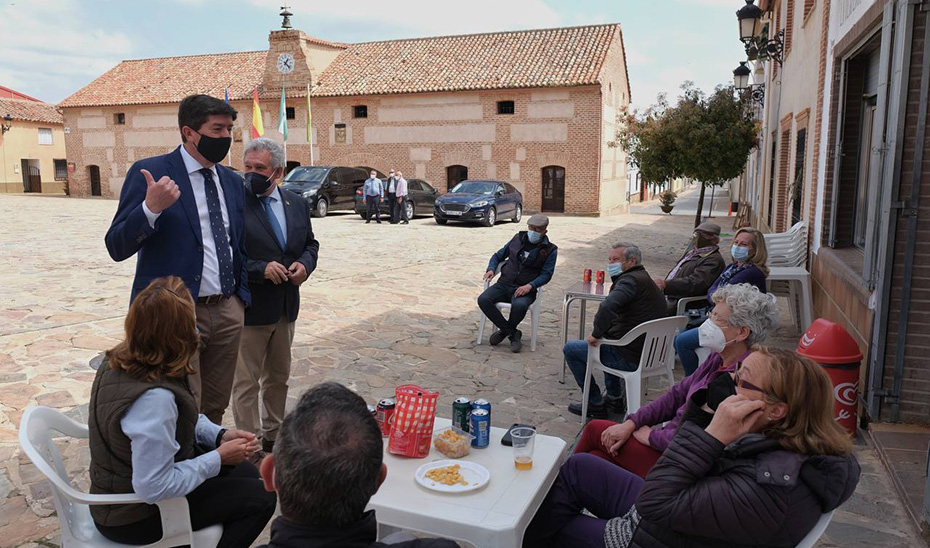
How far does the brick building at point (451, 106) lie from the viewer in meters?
28.3

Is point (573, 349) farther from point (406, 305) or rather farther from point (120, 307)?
point (120, 307)

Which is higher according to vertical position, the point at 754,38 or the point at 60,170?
the point at 754,38

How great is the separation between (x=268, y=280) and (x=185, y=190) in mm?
841

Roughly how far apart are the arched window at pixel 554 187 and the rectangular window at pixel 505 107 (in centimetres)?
281

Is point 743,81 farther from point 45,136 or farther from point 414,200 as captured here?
point 45,136

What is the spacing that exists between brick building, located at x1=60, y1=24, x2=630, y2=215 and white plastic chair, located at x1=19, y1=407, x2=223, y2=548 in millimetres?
26418

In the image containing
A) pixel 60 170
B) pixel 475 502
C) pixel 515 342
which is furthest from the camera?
pixel 60 170

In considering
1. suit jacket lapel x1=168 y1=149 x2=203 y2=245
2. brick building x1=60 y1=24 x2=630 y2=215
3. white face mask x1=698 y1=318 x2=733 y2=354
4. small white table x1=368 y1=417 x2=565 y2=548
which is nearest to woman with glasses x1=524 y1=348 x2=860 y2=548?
small white table x1=368 y1=417 x2=565 y2=548

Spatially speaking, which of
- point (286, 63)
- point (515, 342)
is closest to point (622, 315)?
point (515, 342)

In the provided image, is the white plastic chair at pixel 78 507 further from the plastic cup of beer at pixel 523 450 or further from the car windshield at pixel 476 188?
the car windshield at pixel 476 188

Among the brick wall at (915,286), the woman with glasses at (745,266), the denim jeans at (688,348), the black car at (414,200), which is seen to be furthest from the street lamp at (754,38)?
the black car at (414,200)

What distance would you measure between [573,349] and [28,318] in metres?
6.26

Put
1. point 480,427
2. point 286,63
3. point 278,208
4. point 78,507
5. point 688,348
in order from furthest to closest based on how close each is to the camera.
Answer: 1. point 286,63
2. point 688,348
3. point 278,208
4. point 480,427
5. point 78,507

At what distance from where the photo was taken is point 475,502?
8.11 feet
